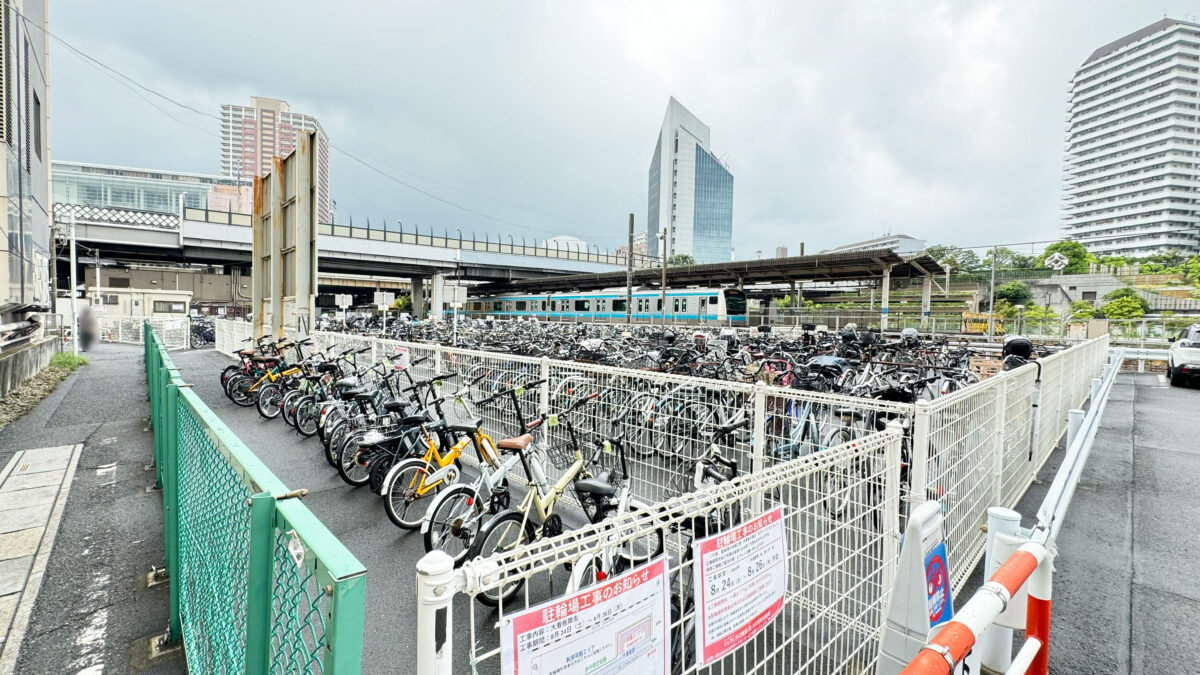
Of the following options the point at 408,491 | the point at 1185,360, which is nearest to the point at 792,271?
the point at 1185,360

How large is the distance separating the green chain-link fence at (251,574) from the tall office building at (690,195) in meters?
111

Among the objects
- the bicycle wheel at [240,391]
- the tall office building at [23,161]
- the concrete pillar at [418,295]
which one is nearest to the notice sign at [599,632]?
the bicycle wheel at [240,391]

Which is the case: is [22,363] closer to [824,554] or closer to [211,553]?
[211,553]

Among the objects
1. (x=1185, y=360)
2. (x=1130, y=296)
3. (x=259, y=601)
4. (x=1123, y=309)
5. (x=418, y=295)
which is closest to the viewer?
(x=259, y=601)

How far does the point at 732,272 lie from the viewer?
102 ft

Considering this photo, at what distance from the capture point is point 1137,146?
89.9 meters

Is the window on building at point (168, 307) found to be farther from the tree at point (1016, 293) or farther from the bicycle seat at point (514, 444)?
the tree at point (1016, 293)

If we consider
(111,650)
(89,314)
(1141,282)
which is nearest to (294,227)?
(111,650)

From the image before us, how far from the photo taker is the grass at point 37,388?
7.12 m

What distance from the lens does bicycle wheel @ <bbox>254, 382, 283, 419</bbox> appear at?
7793 mm

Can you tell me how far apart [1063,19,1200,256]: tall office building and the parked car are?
9857 centimetres

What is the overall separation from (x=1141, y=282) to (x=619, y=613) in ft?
201

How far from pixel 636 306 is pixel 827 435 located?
24.8m

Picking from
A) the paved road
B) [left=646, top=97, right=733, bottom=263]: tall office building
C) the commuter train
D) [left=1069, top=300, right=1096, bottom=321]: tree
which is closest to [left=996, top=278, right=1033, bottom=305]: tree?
[left=1069, top=300, right=1096, bottom=321]: tree
